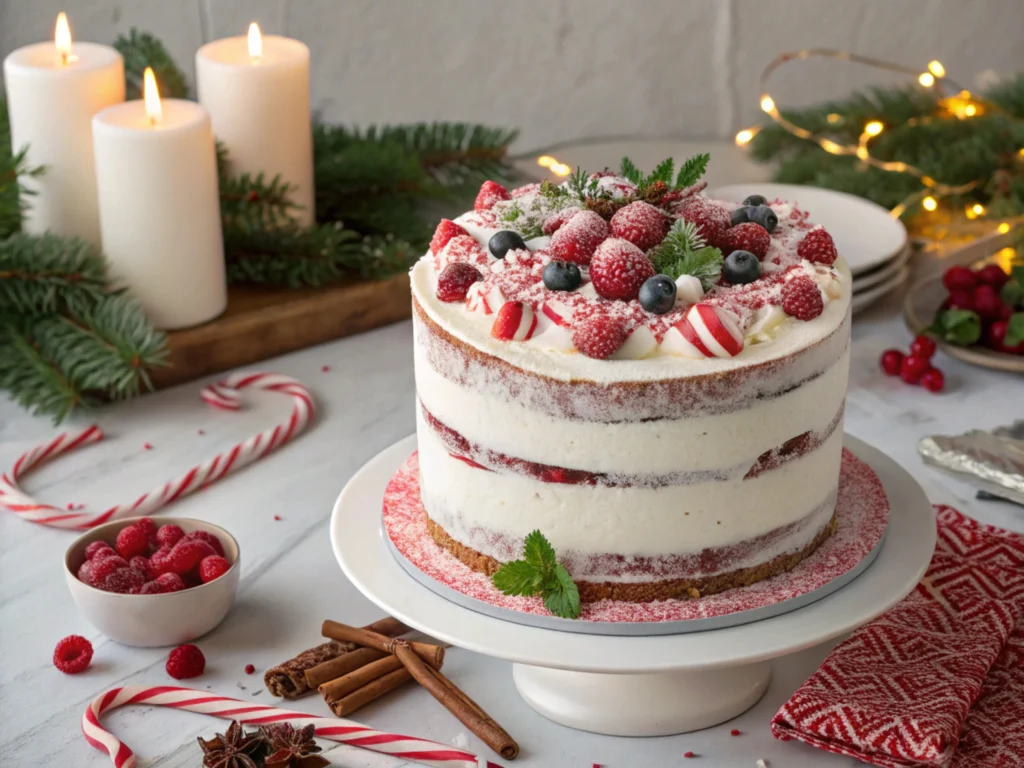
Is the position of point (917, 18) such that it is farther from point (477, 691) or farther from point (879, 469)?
point (477, 691)

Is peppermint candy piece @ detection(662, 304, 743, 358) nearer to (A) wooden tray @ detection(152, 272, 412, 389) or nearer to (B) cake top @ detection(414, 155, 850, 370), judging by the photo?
(B) cake top @ detection(414, 155, 850, 370)

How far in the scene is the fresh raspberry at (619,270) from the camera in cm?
139

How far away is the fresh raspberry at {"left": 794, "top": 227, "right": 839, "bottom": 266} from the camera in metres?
1.53

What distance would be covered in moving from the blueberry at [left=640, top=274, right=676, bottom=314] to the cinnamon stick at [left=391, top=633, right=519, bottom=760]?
1.70 feet

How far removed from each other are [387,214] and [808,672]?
146cm

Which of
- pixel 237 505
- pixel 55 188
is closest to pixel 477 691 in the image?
pixel 237 505

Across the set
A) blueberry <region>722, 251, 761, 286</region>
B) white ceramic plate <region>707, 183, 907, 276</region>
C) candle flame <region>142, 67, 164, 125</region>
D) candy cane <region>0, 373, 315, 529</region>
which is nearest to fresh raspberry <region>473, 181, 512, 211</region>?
blueberry <region>722, 251, 761, 286</region>

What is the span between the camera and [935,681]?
1.51m

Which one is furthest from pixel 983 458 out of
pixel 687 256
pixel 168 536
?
pixel 168 536

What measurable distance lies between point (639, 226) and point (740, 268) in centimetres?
12

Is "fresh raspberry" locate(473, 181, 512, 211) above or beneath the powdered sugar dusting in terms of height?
above

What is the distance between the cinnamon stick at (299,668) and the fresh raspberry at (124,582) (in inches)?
8.1

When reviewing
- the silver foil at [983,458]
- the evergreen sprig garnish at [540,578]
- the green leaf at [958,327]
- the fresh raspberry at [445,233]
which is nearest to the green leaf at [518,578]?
the evergreen sprig garnish at [540,578]

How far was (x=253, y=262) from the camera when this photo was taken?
8.42 ft
